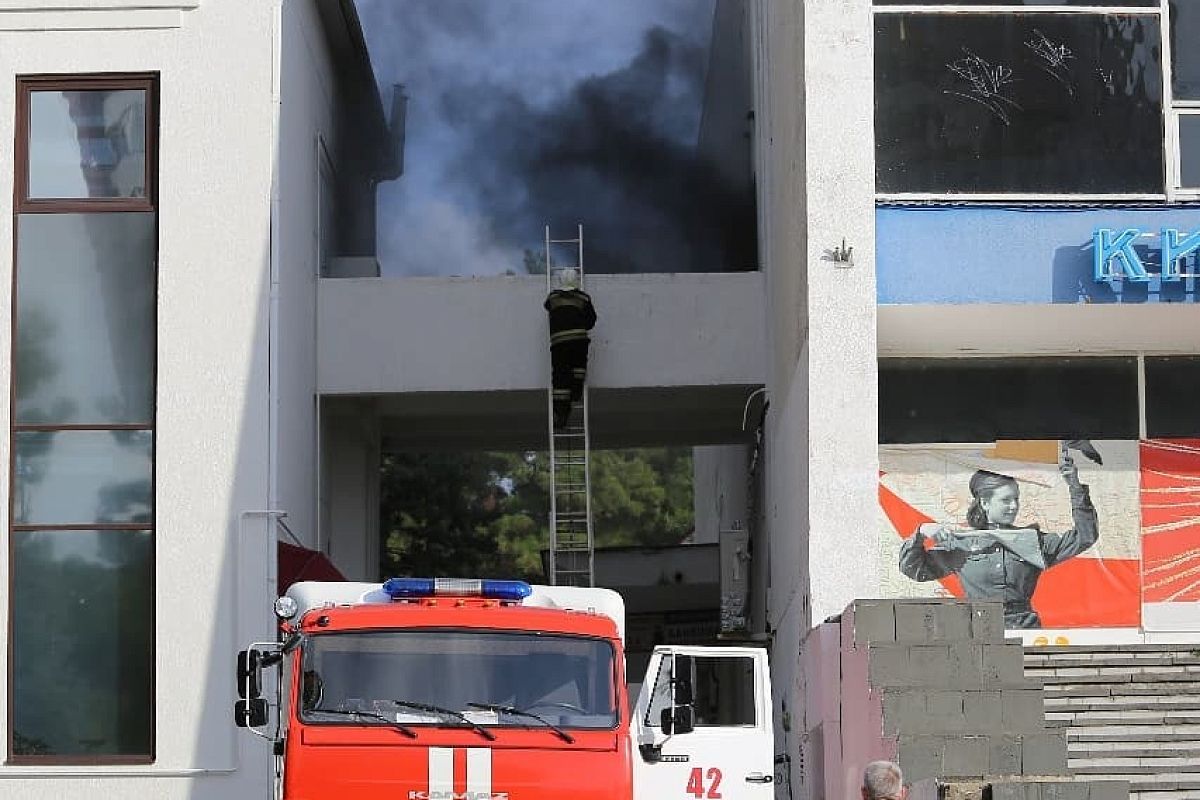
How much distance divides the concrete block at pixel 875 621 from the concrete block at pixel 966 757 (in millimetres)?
1094

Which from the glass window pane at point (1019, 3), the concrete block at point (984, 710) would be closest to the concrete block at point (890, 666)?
the concrete block at point (984, 710)

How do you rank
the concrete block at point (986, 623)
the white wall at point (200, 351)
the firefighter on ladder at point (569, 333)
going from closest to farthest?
1. the concrete block at point (986, 623)
2. the white wall at point (200, 351)
3. the firefighter on ladder at point (569, 333)

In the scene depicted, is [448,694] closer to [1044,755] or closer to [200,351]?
[1044,755]

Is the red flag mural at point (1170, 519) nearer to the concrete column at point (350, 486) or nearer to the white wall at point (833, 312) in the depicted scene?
the white wall at point (833, 312)

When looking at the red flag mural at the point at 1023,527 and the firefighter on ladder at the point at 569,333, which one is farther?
the firefighter on ladder at the point at 569,333

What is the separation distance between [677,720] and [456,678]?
1.69m

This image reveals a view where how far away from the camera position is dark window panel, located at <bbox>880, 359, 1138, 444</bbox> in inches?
774

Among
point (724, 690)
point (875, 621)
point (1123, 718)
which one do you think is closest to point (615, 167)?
point (724, 690)

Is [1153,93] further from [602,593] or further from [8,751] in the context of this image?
[8,751]

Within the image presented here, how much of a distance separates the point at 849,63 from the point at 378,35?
12602 millimetres

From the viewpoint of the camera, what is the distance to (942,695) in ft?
48.4

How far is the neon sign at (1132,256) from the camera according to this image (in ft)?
57.9

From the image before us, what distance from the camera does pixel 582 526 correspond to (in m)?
25.8

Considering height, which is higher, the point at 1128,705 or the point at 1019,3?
the point at 1019,3
